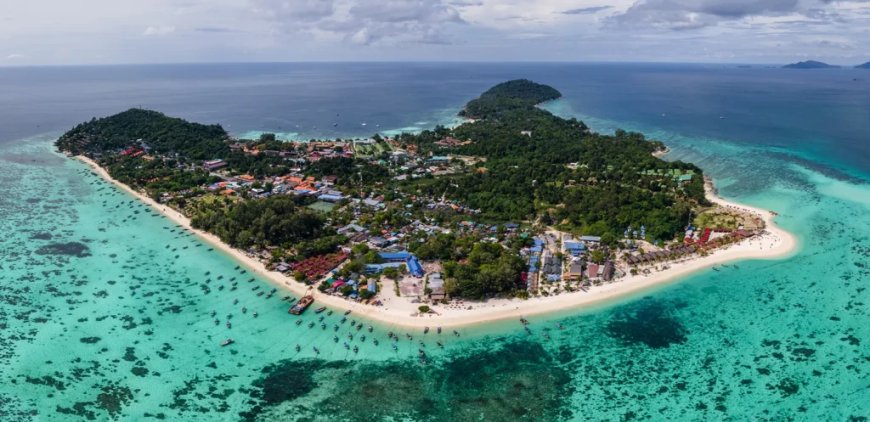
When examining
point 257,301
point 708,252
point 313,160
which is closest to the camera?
point 257,301

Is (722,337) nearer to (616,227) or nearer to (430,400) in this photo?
(616,227)

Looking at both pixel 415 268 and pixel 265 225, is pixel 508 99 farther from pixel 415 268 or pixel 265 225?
pixel 415 268

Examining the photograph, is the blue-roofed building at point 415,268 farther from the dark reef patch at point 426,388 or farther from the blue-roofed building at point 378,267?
the dark reef patch at point 426,388

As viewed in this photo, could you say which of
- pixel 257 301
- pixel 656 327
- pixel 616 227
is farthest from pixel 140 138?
pixel 656 327

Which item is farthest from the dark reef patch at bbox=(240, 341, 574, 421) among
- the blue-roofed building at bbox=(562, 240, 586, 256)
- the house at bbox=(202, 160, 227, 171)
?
the house at bbox=(202, 160, 227, 171)

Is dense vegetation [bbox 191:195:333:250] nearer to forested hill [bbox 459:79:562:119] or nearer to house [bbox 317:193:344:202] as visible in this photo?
house [bbox 317:193:344:202]

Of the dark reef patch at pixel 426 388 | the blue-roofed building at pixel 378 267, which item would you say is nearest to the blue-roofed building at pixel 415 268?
the blue-roofed building at pixel 378 267
